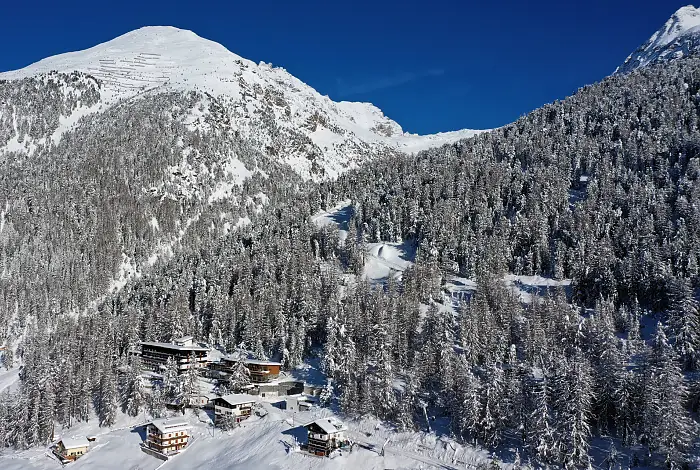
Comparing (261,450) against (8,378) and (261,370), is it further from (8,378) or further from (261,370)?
(8,378)

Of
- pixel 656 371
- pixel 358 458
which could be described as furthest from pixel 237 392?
pixel 656 371

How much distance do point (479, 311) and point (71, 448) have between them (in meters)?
68.9

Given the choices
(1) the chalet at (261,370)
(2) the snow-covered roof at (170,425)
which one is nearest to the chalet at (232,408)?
(2) the snow-covered roof at (170,425)

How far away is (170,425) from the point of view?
74.9 metres

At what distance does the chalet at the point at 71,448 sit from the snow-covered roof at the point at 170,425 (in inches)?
397

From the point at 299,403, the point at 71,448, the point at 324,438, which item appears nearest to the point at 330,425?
→ the point at 324,438

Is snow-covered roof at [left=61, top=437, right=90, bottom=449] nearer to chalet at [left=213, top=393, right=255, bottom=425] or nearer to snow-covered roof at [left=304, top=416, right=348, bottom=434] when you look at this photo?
chalet at [left=213, top=393, right=255, bottom=425]

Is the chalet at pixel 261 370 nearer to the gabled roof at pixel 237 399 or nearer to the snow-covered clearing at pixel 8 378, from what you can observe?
the gabled roof at pixel 237 399

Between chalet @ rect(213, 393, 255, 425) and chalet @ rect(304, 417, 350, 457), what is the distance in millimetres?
14082

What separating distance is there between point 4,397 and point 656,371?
99.4 m

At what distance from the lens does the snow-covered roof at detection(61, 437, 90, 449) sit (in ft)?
247

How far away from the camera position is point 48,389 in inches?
3248

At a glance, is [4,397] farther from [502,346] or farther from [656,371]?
[656,371]

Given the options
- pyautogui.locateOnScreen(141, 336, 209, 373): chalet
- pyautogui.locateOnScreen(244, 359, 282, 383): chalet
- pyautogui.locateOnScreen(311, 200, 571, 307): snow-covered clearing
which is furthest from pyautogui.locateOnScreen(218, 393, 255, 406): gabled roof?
pyautogui.locateOnScreen(311, 200, 571, 307): snow-covered clearing
